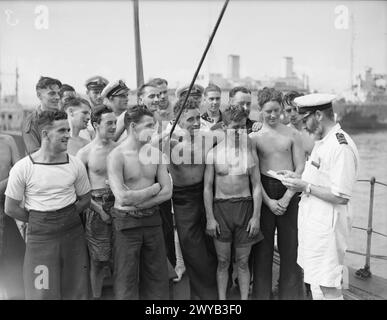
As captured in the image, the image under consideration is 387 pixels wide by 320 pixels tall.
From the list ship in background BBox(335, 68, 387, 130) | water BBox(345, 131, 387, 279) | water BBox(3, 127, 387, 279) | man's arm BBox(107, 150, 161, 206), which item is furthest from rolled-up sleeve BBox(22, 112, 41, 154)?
water BBox(345, 131, 387, 279)

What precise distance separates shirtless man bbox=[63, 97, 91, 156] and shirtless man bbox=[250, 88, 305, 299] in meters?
1.29

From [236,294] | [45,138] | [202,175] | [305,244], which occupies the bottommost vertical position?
[236,294]

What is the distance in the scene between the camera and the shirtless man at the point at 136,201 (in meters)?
2.93

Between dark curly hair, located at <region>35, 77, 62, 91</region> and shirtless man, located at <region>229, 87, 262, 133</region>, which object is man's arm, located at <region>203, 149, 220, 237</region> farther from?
dark curly hair, located at <region>35, 77, 62, 91</region>

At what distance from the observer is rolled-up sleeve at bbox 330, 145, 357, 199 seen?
2.73 meters

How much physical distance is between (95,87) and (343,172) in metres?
2.17

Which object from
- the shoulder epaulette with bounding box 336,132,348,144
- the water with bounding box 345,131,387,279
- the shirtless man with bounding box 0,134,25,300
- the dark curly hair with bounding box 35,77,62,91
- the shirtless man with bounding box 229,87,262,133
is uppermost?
the dark curly hair with bounding box 35,77,62,91

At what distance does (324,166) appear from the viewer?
2.85 metres

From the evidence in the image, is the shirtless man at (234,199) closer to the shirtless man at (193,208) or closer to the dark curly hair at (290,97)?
the shirtless man at (193,208)

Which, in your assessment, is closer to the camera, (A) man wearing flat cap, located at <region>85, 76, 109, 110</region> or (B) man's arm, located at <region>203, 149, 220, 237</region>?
(B) man's arm, located at <region>203, 149, 220, 237</region>

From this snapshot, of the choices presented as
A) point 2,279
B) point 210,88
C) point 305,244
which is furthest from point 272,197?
point 2,279

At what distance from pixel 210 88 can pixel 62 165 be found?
147cm

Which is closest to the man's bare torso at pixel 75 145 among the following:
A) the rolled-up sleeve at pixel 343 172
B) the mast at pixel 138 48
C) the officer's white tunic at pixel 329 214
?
the mast at pixel 138 48

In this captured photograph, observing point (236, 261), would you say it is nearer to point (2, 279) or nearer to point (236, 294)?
point (236, 294)
